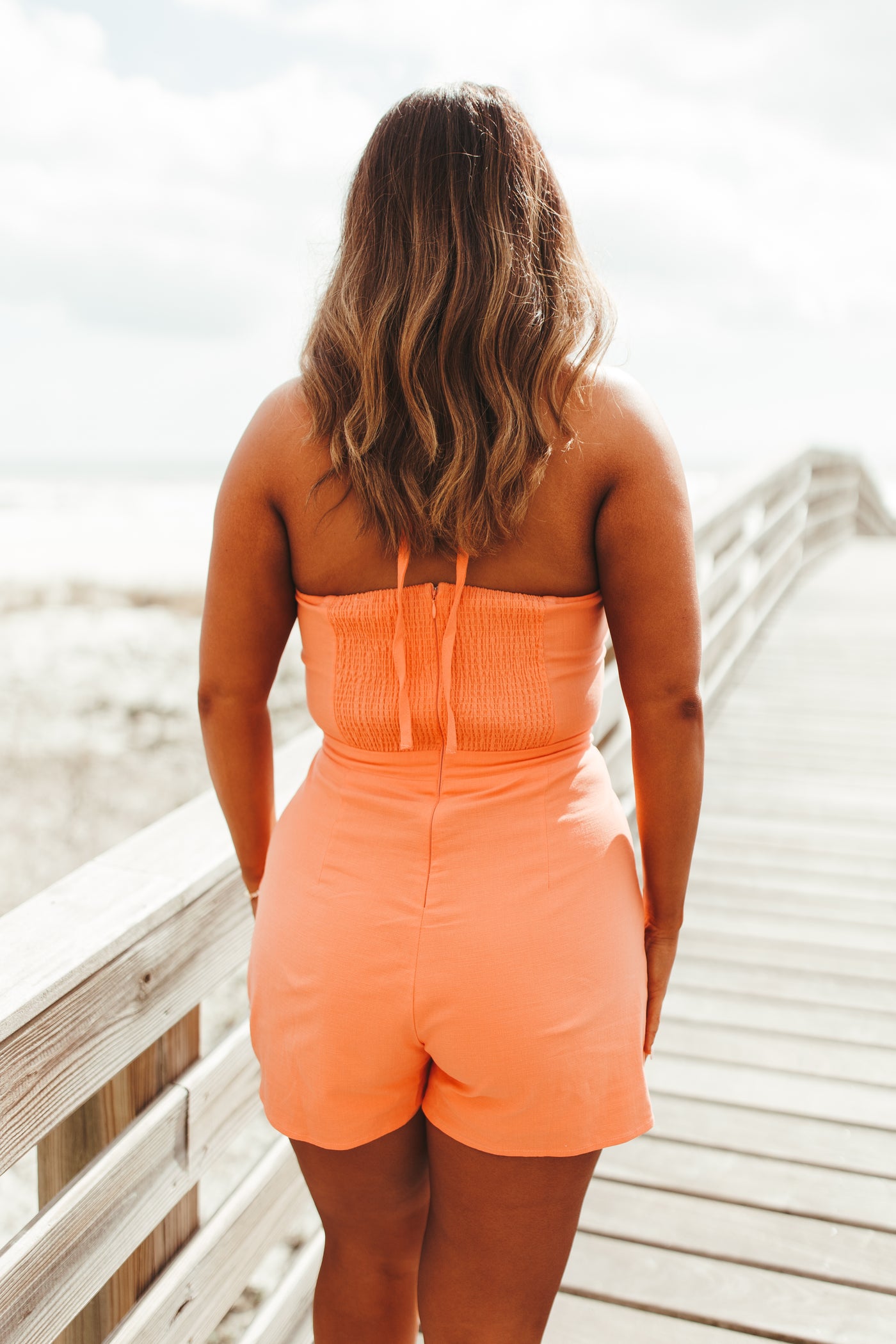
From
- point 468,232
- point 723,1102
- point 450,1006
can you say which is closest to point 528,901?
point 450,1006

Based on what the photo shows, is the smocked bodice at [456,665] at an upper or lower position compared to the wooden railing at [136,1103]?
upper

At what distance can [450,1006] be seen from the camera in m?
0.99

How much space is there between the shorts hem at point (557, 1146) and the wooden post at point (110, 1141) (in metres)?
0.40

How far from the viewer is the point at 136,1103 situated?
1193mm

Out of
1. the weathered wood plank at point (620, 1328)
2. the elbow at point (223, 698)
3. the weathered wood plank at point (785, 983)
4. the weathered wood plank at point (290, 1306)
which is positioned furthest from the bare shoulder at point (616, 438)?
the weathered wood plank at point (785, 983)

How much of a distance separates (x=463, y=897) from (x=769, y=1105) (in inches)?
60.9

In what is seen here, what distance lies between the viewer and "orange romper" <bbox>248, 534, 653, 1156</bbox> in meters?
0.99

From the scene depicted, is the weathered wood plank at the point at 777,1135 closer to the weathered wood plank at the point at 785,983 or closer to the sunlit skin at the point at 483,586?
the weathered wood plank at the point at 785,983

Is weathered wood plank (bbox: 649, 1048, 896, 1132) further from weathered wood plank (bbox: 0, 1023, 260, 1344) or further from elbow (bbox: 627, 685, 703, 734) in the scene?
elbow (bbox: 627, 685, 703, 734)

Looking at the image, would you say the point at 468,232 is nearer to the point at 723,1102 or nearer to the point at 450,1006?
the point at 450,1006

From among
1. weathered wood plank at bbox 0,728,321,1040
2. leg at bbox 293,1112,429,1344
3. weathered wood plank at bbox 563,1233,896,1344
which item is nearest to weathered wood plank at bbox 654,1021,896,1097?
weathered wood plank at bbox 563,1233,896,1344

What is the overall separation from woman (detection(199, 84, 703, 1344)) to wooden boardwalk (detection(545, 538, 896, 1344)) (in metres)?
0.83

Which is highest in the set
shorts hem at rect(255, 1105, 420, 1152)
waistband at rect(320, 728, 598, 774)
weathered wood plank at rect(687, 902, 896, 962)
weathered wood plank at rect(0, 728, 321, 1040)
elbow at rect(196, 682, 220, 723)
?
waistband at rect(320, 728, 598, 774)

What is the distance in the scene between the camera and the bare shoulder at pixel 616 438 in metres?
0.98
